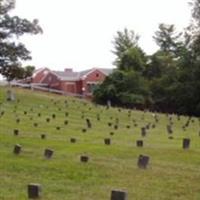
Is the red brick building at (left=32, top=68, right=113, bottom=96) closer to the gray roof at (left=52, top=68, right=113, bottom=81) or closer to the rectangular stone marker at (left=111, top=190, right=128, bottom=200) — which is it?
the gray roof at (left=52, top=68, right=113, bottom=81)

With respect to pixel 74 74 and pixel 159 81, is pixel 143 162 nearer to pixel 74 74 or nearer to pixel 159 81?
pixel 159 81

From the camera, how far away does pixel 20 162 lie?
612 inches

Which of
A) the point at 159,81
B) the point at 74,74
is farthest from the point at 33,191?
the point at 74,74

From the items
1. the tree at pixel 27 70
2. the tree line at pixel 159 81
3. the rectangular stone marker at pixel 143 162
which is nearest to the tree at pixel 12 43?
the tree at pixel 27 70

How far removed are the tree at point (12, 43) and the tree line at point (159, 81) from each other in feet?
53.2

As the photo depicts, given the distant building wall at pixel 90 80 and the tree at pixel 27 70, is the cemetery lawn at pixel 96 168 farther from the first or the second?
the distant building wall at pixel 90 80

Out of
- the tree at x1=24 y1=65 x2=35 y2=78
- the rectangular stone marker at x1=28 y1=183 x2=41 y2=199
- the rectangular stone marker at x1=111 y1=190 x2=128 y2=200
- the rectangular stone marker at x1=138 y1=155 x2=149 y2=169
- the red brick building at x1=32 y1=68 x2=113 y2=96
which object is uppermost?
the red brick building at x1=32 y1=68 x2=113 y2=96

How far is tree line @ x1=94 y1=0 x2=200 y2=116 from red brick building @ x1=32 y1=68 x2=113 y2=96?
1655 centimetres

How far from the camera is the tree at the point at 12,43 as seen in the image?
5059 centimetres

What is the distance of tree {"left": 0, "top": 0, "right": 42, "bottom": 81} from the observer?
5059 cm

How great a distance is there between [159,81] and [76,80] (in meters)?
25.5

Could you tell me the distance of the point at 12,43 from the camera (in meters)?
51.9

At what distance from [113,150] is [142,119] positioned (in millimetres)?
20288

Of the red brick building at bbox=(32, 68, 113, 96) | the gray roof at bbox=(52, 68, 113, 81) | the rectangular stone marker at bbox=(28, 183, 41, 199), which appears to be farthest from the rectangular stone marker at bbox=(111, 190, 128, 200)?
the gray roof at bbox=(52, 68, 113, 81)
